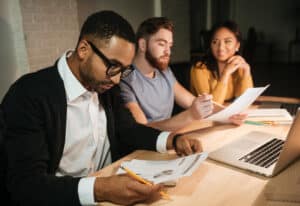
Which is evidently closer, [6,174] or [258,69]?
[6,174]

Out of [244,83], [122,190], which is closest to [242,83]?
[244,83]

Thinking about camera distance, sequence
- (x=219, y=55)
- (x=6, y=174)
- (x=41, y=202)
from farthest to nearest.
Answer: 1. (x=219, y=55)
2. (x=6, y=174)
3. (x=41, y=202)

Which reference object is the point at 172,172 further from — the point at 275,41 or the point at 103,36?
the point at 275,41

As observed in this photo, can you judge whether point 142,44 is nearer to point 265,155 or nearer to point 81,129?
point 81,129

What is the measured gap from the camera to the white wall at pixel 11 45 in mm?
2561

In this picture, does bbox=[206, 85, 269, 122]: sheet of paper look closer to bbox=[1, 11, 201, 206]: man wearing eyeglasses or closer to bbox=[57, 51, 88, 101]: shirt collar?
bbox=[1, 11, 201, 206]: man wearing eyeglasses

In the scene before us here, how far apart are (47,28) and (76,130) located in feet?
6.73

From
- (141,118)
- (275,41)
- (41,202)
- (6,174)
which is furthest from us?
(275,41)

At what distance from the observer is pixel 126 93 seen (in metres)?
1.74

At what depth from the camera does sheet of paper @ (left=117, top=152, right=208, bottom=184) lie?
2.87ft

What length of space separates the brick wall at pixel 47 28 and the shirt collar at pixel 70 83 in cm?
181

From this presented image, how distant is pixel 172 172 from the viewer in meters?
0.91

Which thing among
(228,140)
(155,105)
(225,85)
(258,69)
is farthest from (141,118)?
(258,69)

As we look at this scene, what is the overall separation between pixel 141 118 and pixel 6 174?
0.82 m
